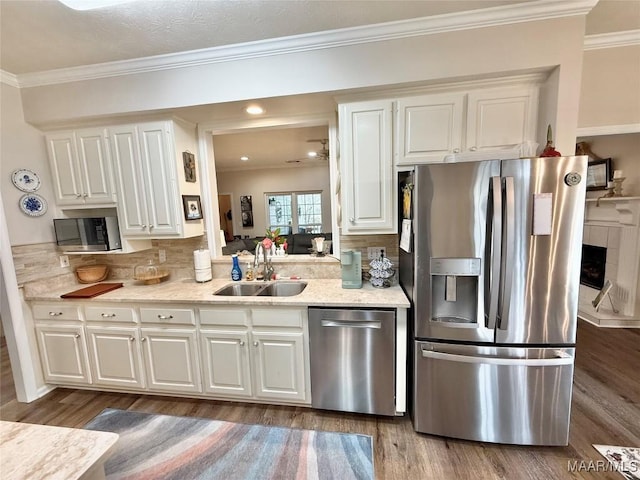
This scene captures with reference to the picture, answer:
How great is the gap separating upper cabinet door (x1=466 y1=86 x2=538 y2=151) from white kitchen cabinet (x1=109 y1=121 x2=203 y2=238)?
234 centimetres

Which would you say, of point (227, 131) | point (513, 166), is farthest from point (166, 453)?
point (513, 166)

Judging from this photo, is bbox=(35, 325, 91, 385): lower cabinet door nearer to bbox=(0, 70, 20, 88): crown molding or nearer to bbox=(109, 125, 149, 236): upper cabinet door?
bbox=(109, 125, 149, 236): upper cabinet door

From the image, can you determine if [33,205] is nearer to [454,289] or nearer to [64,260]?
[64,260]

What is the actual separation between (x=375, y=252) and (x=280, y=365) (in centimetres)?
121

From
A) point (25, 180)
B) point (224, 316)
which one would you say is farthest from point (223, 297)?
point (25, 180)

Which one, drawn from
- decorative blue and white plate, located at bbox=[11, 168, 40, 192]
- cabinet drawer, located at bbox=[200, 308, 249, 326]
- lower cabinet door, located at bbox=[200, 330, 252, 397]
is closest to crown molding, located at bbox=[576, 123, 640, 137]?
cabinet drawer, located at bbox=[200, 308, 249, 326]

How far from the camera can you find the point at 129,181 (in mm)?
2361

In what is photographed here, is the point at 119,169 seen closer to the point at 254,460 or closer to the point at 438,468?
the point at 254,460

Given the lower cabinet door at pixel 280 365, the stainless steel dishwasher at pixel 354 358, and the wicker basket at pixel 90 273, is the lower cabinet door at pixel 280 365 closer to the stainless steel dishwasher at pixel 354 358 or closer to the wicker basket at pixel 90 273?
the stainless steel dishwasher at pixel 354 358

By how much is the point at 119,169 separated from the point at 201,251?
3.20ft

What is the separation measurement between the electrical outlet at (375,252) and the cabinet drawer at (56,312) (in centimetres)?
247

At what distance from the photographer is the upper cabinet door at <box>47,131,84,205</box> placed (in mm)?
2413

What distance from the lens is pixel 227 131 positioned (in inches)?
104

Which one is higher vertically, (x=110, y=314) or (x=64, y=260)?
(x=64, y=260)
